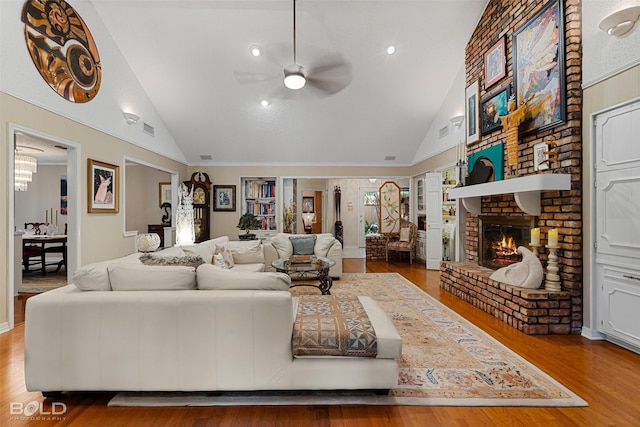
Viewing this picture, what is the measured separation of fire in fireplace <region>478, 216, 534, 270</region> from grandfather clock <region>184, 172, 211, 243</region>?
6006 mm

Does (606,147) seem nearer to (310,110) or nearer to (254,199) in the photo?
(310,110)

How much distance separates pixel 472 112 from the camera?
191 inches

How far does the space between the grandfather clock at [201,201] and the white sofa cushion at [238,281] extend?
18.8 ft

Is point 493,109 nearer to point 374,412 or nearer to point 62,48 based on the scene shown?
point 374,412

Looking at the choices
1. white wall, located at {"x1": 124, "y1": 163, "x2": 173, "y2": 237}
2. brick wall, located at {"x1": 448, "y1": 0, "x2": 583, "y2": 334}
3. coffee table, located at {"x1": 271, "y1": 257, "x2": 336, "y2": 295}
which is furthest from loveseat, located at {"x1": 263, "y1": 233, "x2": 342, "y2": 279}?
white wall, located at {"x1": 124, "y1": 163, "x2": 173, "y2": 237}

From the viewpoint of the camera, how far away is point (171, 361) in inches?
78.7

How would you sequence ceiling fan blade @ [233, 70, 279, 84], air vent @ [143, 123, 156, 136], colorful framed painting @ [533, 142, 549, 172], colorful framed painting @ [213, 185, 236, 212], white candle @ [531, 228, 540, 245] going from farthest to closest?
colorful framed painting @ [213, 185, 236, 212]
air vent @ [143, 123, 156, 136]
ceiling fan blade @ [233, 70, 279, 84]
white candle @ [531, 228, 540, 245]
colorful framed painting @ [533, 142, 549, 172]

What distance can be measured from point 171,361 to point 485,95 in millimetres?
4887

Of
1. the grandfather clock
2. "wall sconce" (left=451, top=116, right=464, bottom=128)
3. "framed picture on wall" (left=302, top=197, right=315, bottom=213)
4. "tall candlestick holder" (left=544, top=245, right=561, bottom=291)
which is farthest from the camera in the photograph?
"framed picture on wall" (left=302, top=197, right=315, bottom=213)

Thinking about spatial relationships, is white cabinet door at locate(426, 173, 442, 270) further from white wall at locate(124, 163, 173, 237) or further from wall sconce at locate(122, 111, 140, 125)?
white wall at locate(124, 163, 173, 237)

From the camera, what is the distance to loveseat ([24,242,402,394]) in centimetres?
198

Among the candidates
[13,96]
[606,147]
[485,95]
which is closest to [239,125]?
[13,96]

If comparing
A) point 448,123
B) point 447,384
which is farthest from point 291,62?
point 447,384

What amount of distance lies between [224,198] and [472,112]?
587 cm
